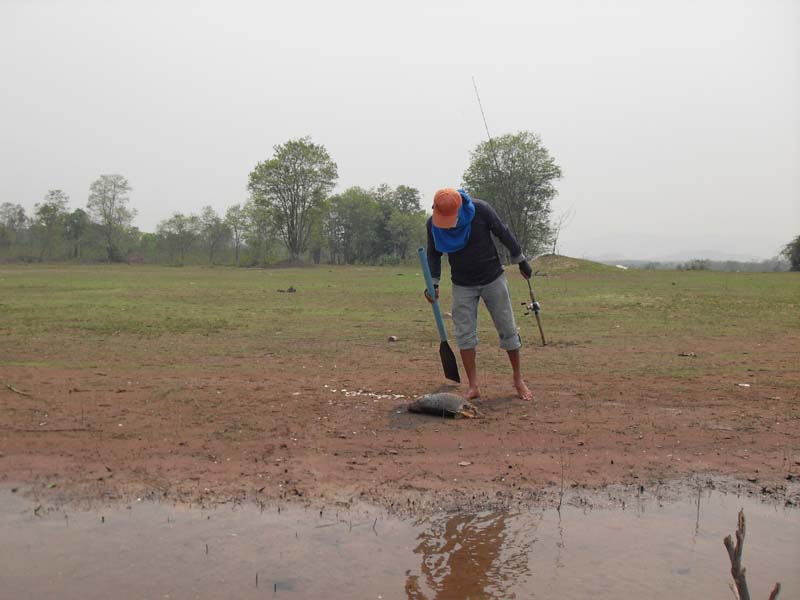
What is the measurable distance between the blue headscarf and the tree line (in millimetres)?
48407

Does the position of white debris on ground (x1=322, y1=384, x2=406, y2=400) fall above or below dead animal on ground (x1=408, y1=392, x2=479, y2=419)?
below

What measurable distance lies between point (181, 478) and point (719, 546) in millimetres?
3376

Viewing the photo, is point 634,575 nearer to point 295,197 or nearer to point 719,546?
point 719,546

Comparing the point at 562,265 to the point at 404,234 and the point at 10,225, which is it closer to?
the point at 404,234

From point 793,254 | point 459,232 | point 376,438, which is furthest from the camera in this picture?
point 793,254

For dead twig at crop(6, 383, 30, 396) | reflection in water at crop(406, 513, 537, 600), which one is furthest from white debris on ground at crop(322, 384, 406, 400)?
dead twig at crop(6, 383, 30, 396)

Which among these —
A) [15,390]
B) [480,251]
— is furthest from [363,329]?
[15,390]

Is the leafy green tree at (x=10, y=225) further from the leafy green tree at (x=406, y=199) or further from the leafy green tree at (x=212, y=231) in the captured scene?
the leafy green tree at (x=406, y=199)

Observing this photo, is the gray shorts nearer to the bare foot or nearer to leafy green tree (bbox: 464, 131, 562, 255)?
the bare foot

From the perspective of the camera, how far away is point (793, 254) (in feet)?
165

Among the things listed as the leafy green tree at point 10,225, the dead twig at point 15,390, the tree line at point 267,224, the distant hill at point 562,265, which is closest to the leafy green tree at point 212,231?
the tree line at point 267,224

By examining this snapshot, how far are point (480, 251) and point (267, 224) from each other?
6420cm

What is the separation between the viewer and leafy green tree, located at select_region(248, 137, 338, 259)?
212 ft

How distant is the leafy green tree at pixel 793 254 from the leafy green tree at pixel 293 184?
126 ft
